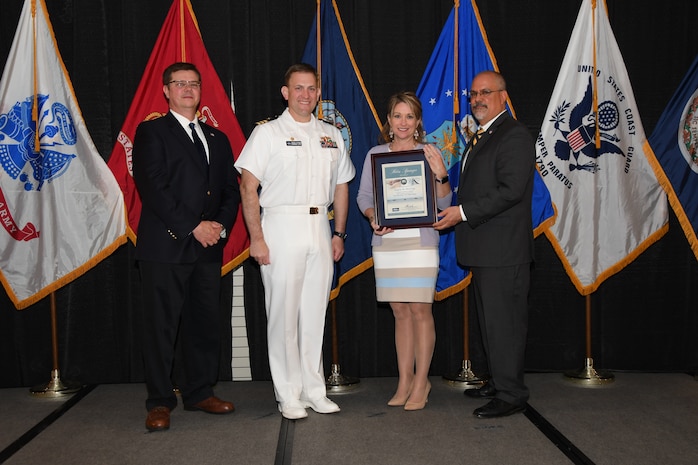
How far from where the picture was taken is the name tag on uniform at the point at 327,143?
386 cm

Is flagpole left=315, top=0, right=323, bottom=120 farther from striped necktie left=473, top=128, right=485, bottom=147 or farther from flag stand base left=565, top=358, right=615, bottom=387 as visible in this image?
flag stand base left=565, top=358, right=615, bottom=387

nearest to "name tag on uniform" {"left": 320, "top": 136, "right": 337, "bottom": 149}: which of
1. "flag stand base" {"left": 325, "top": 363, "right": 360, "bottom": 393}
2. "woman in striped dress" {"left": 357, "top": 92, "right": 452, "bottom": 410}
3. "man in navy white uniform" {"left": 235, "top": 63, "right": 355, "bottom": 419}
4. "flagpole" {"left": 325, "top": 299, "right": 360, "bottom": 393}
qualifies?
"man in navy white uniform" {"left": 235, "top": 63, "right": 355, "bottom": 419}

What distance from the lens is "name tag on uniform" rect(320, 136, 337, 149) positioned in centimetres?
386

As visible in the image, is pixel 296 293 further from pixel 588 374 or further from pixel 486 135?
pixel 588 374

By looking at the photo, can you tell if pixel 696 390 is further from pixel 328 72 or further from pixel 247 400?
pixel 328 72

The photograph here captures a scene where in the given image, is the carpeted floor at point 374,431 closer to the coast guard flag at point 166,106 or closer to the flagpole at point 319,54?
the coast guard flag at point 166,106

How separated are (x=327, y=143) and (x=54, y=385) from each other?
97.4 inches

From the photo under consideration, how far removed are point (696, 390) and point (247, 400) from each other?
284 centimetres

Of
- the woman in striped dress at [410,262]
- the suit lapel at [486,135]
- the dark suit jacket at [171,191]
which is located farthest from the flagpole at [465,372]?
the dark suit jacket at [171,191]

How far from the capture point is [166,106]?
455cm

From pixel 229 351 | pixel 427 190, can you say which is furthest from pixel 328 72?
pixel 229 351

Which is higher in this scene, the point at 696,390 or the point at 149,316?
the point at 149,316

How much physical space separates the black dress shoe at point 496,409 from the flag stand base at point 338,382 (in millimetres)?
1028

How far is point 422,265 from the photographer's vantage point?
12.8 ft
